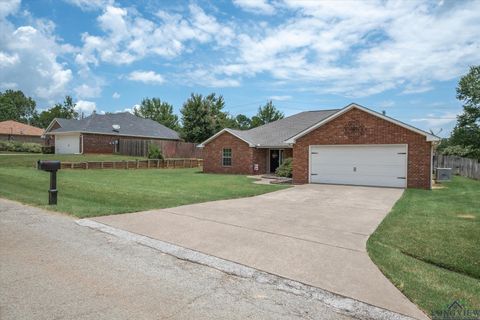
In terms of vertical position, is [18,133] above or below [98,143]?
above

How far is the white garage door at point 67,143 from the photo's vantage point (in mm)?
36419

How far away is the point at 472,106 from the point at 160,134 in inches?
1474

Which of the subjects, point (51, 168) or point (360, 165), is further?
point (360, 165)

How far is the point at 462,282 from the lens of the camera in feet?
15.5

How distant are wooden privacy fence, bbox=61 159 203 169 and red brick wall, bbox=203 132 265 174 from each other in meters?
5.07

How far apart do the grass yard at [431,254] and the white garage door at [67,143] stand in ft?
112

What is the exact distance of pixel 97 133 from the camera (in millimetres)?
36188

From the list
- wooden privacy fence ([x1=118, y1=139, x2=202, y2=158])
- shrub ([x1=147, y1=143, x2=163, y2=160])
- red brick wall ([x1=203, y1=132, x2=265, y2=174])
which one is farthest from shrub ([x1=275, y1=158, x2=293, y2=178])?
wooden privacy fence ([x1=118, y1=139, x2=202, y2=158])

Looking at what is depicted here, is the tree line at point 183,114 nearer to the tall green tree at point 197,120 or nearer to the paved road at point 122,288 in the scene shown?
the tall green tree at point 197,120

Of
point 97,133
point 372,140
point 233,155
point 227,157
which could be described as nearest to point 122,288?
point 372,140

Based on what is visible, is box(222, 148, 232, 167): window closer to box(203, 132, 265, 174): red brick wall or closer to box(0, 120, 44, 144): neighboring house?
box(203, 132, 265, 174): red brick wall

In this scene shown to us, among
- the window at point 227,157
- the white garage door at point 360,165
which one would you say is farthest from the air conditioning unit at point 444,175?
the window at point 227,157

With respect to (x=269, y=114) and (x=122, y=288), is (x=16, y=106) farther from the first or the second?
(x=122, y=288)

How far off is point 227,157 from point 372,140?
12.0 meters
